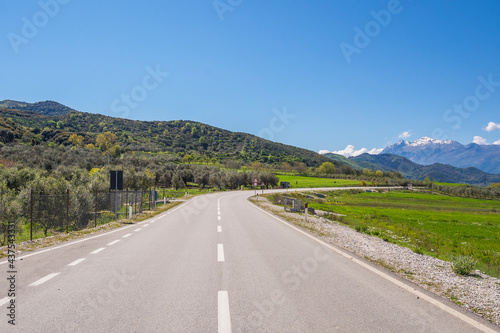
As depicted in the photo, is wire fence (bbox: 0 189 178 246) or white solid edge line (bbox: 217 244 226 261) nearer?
white solid edge line (bbox: 217 244 226 261)

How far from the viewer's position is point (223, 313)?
3.96 metres

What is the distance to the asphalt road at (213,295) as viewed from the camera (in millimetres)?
3684

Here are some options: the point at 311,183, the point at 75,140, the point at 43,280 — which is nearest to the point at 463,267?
the point at 43,280

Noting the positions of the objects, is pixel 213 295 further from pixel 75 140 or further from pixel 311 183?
pixel 75 140

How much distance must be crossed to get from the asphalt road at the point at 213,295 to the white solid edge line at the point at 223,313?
1 cm

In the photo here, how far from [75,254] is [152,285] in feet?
13.1

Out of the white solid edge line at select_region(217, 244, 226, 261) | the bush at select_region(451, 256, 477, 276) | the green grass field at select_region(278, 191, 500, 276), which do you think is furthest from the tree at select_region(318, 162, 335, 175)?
the bush at select_region(451, 256, 477, 276)

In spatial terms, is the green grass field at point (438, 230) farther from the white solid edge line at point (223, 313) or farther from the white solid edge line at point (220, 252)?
the white solid edge line at point (223, 313)

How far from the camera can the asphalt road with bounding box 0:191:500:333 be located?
368cm

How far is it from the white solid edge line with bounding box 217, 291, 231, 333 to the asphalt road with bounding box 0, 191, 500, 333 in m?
0.01

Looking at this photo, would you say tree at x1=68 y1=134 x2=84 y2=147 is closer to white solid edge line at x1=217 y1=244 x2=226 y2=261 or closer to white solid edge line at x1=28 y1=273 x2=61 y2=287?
white solid edge line at x1=217 y1=244 x2=226 y2=261

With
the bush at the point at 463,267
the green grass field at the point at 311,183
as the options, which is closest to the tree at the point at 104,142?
the green grass field at the point at 311,183

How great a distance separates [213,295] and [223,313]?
769 mm

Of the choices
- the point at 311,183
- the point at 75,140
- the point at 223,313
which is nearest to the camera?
the point at 223,313
